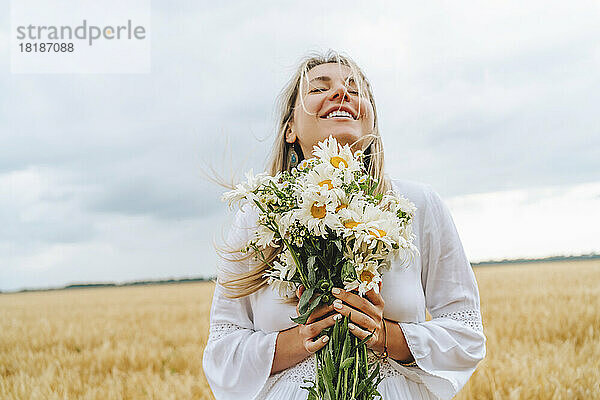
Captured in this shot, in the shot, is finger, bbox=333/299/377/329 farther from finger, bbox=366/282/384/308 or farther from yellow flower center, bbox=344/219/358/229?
yellow flower center, bbox=344/219/358/229

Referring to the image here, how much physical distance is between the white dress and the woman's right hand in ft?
0.73

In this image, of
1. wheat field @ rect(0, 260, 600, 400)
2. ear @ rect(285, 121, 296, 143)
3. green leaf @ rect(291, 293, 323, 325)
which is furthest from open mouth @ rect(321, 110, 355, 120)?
wheat field @ rect(0, 260, 600, 400)

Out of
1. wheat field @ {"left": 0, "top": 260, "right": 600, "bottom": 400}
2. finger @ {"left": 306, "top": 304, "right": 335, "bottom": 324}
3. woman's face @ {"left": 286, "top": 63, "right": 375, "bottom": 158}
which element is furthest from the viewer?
wheat field @ {"left": 0, "top": 260, "right": 600, "bottom": 400}

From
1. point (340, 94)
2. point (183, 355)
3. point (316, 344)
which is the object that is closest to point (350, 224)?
point (316, 344)

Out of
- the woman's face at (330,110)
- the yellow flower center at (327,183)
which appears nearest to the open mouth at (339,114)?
the woman's face at (330,110)

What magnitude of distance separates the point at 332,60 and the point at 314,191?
786 millimetres

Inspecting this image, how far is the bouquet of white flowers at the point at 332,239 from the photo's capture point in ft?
5.01

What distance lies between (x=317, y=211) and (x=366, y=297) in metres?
0.30

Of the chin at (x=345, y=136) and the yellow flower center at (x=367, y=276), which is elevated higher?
→ the chin at (x=345, y=136)

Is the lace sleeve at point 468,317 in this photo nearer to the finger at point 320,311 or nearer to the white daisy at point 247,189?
the finger at point 320,311

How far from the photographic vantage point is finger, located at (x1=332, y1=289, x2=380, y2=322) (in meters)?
1.57

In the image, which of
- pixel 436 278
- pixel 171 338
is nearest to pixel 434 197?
pixel 436 278

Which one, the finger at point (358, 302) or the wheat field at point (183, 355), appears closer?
the finger at point (358, 302)

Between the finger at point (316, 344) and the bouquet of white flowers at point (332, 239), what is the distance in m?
0.02
